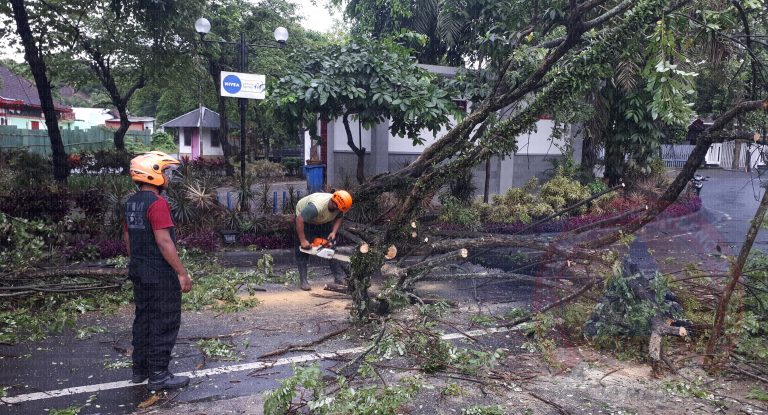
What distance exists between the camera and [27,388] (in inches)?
174

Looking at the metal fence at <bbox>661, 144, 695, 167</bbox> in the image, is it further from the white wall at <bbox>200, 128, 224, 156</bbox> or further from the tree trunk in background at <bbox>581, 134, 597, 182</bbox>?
the white wall at <bbox>200, 128, 224, 156</bbox>

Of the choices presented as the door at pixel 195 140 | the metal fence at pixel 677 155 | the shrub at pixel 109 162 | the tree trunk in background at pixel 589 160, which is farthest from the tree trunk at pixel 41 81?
the door at pixel 195 140

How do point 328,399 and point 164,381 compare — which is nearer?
point 328,399

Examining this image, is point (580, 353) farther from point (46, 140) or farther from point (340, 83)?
point (46, 140)

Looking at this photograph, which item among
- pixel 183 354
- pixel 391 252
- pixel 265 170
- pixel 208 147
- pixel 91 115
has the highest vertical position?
pixel 91 115

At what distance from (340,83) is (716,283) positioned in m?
6.25

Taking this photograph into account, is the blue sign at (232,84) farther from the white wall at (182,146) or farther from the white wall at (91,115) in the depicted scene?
the white wall at (91,115)

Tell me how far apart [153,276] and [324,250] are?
8.67ft

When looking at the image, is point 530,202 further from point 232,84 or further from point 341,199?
point 232,84

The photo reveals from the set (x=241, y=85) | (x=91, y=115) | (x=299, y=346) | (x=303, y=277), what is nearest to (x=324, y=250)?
(x=303, y=277)

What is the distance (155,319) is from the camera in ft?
14.8

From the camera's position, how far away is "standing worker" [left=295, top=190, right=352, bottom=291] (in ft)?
22.4

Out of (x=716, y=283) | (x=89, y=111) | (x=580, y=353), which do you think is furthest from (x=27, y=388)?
(x=89, y=111)

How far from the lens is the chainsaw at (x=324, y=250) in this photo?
689 centimetres
